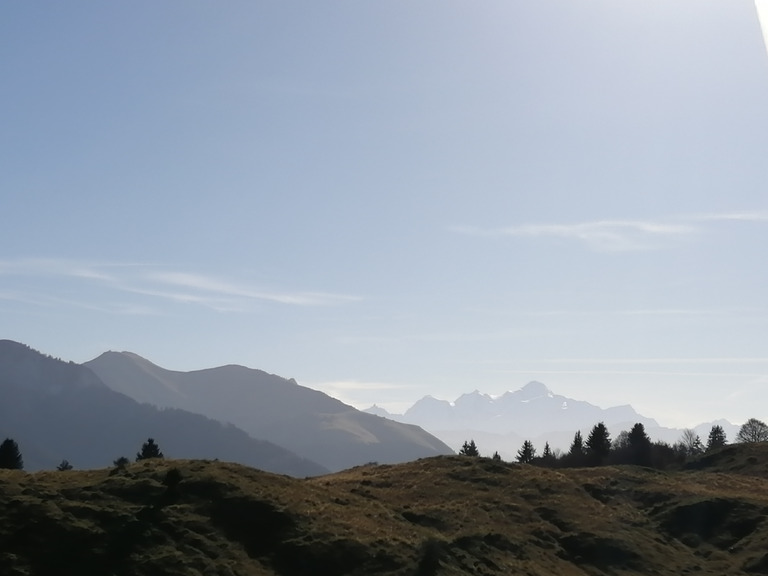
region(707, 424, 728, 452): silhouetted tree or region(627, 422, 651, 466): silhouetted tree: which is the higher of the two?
region(707, 424, 728, 452): silhouetted tree

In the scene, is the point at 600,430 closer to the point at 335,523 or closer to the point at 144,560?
A: the point at 335,523

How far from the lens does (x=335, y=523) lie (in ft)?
155

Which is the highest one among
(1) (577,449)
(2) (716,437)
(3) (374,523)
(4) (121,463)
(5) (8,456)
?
(2) (716,437)

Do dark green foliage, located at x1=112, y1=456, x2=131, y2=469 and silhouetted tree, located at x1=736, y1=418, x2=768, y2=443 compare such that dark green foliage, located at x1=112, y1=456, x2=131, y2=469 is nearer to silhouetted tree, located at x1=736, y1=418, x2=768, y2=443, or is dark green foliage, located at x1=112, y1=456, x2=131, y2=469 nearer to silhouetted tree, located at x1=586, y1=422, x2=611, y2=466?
silhouetted tree, located at x1=586, y1=422, x2=611, y2=466

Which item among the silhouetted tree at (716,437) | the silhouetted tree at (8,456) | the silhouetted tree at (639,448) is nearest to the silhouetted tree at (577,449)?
the silhouetted tree at (639,448)

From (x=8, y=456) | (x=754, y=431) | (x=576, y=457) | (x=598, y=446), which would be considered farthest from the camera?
(x=754, y=431)

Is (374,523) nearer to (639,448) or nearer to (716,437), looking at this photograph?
(639,448)

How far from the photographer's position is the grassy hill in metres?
39.3

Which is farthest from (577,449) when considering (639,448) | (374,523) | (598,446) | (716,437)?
(374,523)

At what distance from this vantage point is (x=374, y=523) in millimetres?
49688

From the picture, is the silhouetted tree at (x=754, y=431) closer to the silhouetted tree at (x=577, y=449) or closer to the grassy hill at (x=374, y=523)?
the silhouetted tree at (x=577, y=449)

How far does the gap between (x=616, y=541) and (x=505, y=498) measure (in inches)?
408

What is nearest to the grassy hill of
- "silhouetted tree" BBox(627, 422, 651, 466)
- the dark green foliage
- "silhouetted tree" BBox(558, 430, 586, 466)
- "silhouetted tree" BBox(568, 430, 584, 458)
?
the dark green foliage

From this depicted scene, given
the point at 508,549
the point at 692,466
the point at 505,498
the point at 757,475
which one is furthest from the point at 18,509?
the point at 692,466
